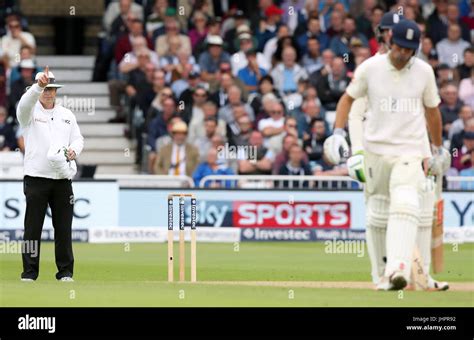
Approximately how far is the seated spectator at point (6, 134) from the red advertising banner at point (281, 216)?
410cm

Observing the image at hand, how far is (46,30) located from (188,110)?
19.2 ft

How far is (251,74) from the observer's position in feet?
99.4

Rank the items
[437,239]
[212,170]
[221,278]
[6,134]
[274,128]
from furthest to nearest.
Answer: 1. [274,128]
2. [6,134]
3. [212,170]
4. [221,278]
5. [437,239]

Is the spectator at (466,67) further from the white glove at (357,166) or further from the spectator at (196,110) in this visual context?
the white glove at (357,166)

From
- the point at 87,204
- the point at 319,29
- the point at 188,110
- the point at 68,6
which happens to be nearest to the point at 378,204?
the point at 87,204

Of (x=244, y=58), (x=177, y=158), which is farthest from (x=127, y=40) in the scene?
(x=177, y=158)

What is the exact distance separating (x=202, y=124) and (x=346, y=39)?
3.99m

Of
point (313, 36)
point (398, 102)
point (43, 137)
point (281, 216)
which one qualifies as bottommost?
point (281, 216)

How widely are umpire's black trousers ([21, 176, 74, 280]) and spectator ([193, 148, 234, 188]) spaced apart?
9.87 meters

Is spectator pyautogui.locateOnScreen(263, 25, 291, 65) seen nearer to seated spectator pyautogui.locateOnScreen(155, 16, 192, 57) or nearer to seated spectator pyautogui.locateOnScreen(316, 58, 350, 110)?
seated spectator pyautogui.locateOnScreen(316, 58, 350, 110)

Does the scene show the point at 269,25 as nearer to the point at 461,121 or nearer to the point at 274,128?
the point at 274,128

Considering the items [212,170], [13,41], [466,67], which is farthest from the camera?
[466,67]

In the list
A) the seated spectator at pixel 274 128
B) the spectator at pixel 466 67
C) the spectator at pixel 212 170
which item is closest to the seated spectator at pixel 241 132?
the seated spectator at pixel 274 128
